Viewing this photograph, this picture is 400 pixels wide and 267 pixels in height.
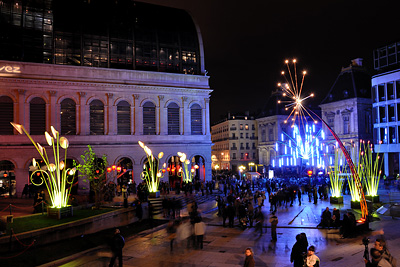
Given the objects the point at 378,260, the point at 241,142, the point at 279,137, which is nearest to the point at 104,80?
the point at 378,260

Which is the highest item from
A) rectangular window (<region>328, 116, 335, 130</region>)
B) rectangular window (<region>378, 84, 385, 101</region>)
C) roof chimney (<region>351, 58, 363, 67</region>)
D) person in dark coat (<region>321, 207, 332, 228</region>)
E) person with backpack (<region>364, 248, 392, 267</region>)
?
roof chimney (<region>351, 58, 363, 67</region>)

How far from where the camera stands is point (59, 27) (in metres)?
41.5

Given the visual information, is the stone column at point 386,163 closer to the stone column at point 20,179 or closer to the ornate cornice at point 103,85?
the ornate cornice at point 103,85

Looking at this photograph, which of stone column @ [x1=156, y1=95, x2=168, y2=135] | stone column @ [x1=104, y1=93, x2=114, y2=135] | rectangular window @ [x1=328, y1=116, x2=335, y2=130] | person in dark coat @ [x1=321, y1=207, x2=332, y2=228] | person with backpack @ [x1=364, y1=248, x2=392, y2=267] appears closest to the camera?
person with backpack @ [x1=364, y1=248, x2=392, y2=267]

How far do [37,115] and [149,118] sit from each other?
42.8 feet

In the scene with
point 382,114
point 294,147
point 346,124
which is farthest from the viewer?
point 294,147

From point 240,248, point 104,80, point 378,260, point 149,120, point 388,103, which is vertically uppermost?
point 104,80

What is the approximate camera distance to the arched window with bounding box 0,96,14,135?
38.3 metres

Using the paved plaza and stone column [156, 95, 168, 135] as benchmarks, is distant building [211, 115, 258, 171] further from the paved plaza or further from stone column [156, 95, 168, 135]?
the paved plaza

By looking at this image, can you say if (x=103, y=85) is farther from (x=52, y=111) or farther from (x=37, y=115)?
(x=37, y=115)

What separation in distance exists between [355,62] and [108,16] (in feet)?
171

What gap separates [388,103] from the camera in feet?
179

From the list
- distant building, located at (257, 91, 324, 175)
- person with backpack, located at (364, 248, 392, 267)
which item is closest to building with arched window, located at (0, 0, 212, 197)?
person with backpack, located at (364, 248, 392, 267)

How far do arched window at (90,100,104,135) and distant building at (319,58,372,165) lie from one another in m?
45.7
